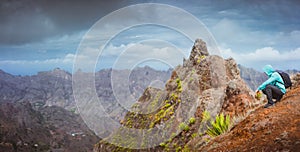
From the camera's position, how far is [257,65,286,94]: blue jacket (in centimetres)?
1062

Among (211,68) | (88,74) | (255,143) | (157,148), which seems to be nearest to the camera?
(255,143)

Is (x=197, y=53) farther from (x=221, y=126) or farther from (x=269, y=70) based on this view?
(x=269, y=70)

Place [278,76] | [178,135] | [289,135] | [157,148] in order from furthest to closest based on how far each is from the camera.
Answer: [157,148], [178,135], [278,76], [289,135]

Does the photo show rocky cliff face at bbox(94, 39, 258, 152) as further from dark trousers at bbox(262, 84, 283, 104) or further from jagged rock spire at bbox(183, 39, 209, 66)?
dark trousers at bbox(262, 84, 283, 104)

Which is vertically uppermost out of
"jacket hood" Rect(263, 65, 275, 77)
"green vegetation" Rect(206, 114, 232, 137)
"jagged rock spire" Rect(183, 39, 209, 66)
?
"jagged rock spire" Rect(183, 39, 209, 66)

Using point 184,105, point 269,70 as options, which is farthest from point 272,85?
point 184,105

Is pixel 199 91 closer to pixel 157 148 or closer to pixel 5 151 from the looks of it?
pixel 157 148

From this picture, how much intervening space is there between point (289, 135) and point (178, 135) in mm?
10331

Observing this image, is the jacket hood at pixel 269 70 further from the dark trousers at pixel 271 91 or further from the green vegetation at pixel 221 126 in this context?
the green vegetation at pixel 221 126

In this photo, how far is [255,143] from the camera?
8484mm

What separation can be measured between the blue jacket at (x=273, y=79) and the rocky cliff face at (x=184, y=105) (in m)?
2.70

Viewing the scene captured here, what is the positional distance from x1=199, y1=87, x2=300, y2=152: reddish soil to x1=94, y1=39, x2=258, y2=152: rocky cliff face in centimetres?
301

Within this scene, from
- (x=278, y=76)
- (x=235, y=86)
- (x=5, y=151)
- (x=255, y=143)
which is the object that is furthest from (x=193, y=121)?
(x=5, y=151)

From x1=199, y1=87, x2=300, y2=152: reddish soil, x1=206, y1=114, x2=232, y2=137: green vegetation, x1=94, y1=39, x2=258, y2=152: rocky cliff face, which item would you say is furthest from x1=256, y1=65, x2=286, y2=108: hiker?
x1=94, y1=39, x2=258, y2=152: rocky cliff face
